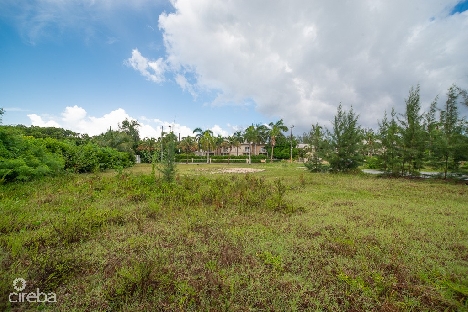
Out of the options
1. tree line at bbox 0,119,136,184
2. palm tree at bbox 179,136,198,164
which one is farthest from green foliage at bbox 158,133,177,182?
palm tree at bbox 179,136,198,164

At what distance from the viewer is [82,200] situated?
6.80 metres

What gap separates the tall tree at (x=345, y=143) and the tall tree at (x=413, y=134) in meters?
2.89

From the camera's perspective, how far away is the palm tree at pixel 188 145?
148ft

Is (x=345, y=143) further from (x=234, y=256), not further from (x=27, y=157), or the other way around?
(x=27, y=157)

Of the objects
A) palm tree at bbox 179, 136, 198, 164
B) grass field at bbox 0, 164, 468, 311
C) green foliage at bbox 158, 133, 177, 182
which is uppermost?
palm tree at bbox 179, 136, 198, 164

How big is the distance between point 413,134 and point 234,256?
53.5ft

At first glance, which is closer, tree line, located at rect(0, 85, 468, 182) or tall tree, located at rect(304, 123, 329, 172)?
tree line, located at rect(0, 85, 468, 182)

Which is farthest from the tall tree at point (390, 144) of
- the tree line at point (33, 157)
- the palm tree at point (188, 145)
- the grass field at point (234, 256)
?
the palm tree at point (188, 145)

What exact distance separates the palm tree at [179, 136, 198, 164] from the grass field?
3874cm

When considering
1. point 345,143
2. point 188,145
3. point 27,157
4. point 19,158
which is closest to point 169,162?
point 19,158

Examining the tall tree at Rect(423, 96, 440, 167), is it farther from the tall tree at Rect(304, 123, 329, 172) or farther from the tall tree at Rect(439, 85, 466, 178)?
the tall tree at Rect(304, 123, 329, 172)

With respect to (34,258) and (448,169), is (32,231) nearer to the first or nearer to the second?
(34,258)

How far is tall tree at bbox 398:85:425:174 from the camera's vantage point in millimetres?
13812

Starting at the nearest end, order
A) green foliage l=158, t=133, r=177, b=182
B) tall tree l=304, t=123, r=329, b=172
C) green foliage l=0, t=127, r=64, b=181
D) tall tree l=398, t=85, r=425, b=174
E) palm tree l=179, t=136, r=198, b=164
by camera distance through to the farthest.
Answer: green foliage l=0, t=127, r=64, b=181 < green foliage l=158, t=133, r=177, b=182 < tall tree l=398, t=85, r=425, b=174 < tall tree l=304, t=123, r=329, b=172 < palm tree l=179, t=136, r=198, b=164
